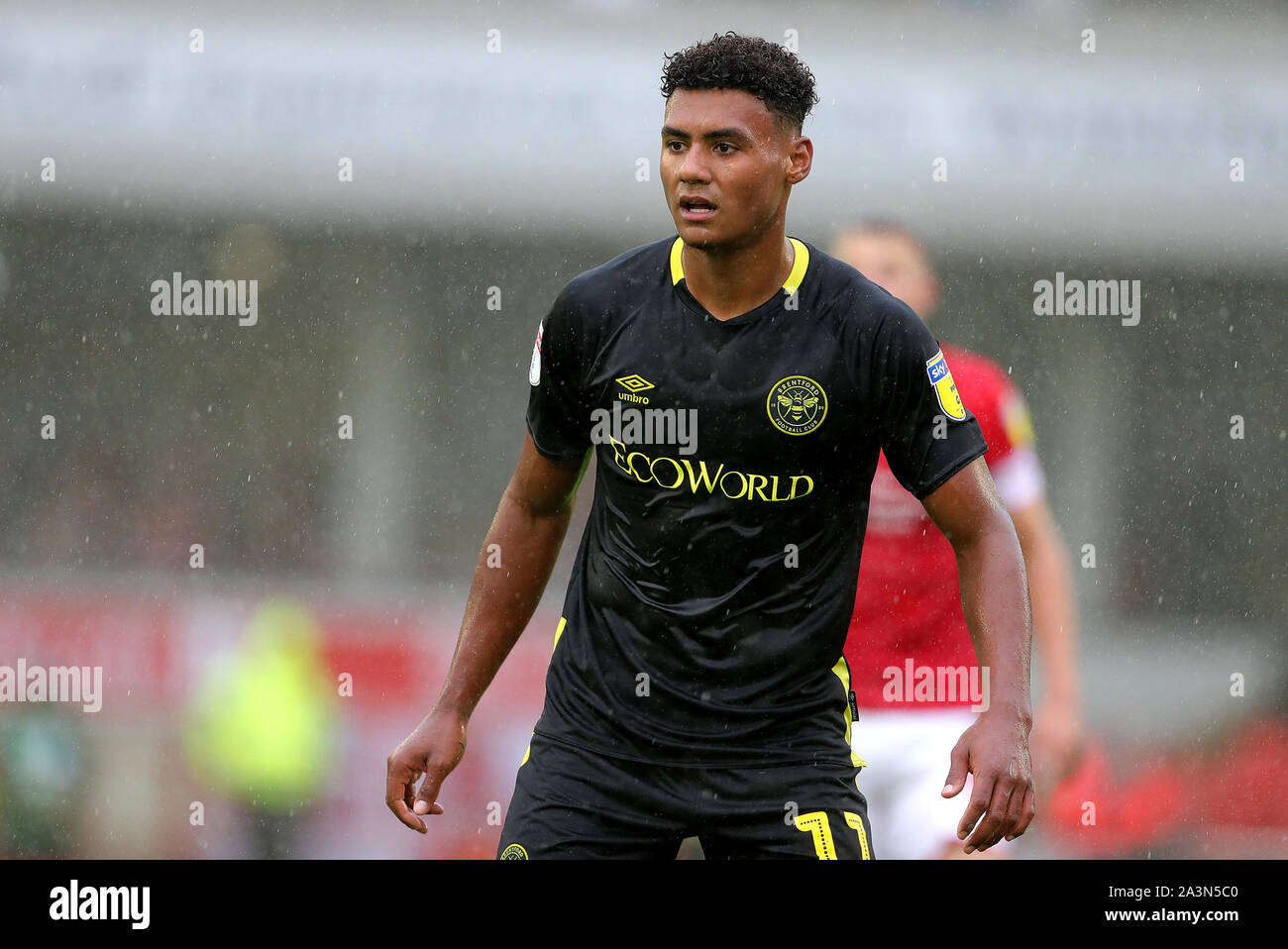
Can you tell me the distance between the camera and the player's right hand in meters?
3.63

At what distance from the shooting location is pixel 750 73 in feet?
11.6

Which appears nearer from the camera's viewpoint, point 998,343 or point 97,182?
point 97,182

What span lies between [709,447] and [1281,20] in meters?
10.6

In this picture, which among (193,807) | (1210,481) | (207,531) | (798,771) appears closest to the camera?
(798,771)

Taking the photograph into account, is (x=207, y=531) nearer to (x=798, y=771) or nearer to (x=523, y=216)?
(x=523, y=216)

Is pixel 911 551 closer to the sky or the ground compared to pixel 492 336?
closer to the ground

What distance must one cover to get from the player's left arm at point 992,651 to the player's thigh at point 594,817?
63cm

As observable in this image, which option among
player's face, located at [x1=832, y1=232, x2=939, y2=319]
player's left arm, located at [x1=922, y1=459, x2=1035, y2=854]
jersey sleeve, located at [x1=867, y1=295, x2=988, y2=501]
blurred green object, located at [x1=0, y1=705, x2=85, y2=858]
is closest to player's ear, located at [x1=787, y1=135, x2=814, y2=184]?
jersey sleeve, located at [x1=867, y1=295, x2=988, y2=501]

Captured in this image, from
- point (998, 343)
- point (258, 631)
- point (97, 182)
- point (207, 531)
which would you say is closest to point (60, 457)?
point (207, 531)

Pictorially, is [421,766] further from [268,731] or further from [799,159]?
[268,731]

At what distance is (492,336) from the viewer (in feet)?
38.5

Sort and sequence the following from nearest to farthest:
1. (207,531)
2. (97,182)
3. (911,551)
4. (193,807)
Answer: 1. (911,551)
2. (193,807)
3. (97,182)
4. (207,531)

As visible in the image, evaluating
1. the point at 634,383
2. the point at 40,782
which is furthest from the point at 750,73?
the point at 40,782

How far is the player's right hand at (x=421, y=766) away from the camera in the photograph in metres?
3.63
